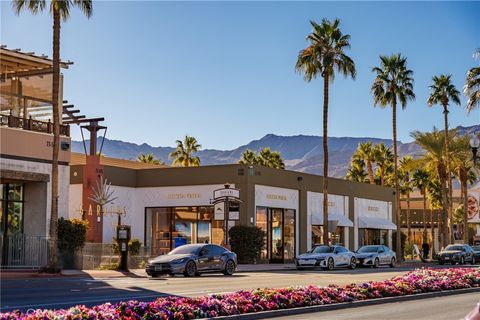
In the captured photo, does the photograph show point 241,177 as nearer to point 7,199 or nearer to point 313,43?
point 313,43

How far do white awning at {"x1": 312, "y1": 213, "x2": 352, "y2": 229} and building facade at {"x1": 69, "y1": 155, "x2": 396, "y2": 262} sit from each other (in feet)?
0.32

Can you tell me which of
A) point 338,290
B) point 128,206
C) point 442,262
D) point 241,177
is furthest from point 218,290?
point 442,262

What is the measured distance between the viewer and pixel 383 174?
3393 inches

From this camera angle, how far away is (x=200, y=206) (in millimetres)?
48094

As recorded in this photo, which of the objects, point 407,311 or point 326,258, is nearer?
point 407,311

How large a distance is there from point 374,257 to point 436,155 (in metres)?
22.7

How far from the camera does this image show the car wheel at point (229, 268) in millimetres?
32200

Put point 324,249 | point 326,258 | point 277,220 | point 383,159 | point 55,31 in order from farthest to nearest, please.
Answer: point 383,159 → point 277,220 → point 324,249 → point 326,258 → point 55,31

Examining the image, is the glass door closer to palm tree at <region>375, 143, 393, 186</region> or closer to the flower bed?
the flower bed

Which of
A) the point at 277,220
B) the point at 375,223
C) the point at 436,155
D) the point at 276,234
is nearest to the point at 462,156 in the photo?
the point at 436,155

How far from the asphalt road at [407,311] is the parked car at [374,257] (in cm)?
2328

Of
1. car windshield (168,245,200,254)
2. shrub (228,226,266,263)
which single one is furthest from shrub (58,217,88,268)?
shrub (228,226,266,263)

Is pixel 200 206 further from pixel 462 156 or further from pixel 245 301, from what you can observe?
pixel 245 301

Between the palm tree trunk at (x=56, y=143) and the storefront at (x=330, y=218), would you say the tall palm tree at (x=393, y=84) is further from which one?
the palm tree trunk at (x=56, y=143)
